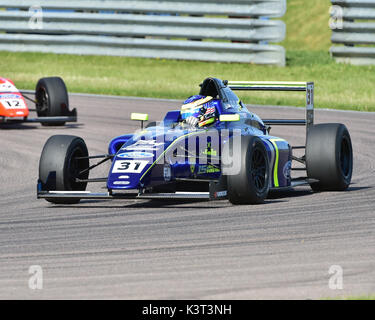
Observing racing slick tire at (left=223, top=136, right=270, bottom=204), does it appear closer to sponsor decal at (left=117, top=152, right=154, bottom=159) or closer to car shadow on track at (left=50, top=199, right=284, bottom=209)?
car shadow on track at (left=50, top=199, right=284, bottom=209)

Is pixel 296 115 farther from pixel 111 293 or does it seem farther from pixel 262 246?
pixel 111 293

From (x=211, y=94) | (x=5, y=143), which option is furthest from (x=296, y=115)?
(x=211, y=94)

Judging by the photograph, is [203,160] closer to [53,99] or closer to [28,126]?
[53,99]

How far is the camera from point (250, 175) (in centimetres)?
912

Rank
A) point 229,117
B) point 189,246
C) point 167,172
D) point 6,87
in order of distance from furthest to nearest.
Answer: point 6,87
point 229,117
point 167,172
point 189,246

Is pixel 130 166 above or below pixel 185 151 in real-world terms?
below

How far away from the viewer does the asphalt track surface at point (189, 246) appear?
19.4ft

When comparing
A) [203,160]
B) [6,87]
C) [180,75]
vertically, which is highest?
[180,75]

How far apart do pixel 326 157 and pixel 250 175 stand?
1312 mm

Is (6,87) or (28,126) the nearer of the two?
(6,87)

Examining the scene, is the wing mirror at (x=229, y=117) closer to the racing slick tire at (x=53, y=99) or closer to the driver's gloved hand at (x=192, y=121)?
the driver's gloved hand at (x=192, y=121)

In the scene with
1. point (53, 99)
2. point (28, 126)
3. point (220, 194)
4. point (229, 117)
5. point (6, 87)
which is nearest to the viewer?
point (220, 194)

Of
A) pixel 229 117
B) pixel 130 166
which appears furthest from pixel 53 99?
pixel 130 166

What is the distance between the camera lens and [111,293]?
5.75m
